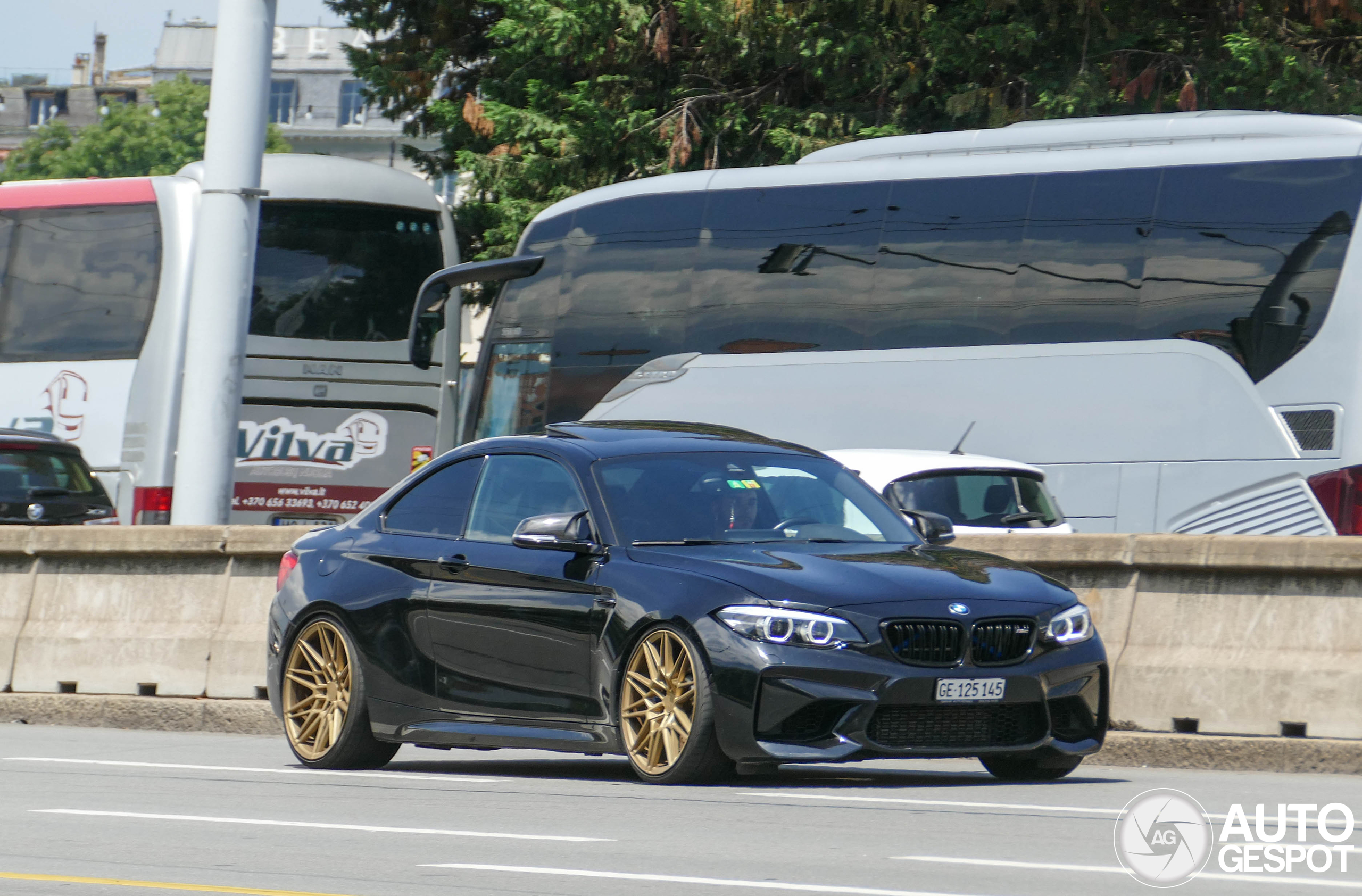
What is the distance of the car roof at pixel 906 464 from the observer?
564 inches

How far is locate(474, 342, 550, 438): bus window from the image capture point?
21.1m

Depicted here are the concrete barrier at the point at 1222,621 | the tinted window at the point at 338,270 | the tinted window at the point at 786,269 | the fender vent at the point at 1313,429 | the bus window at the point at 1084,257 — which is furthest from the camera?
the tinted window at the point at 338,270

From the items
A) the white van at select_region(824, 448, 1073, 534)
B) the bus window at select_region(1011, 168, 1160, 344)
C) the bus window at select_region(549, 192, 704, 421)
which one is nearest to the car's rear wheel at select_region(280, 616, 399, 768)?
the white van at select_region(824, 448, 1073, 534)

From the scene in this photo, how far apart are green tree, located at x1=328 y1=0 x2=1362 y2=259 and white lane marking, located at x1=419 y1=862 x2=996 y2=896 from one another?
18438 mm

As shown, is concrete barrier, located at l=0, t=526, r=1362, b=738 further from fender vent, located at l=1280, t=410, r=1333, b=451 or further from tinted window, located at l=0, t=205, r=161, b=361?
tinted window, located at l=0, t=205, r=161, b=361

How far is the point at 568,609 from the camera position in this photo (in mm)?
9219

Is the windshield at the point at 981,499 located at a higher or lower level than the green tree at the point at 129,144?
higher

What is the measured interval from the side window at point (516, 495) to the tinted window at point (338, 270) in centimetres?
1366

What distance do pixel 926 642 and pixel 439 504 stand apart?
2.71 metres

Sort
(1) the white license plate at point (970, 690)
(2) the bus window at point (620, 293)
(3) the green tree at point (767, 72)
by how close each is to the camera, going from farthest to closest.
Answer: (3) the green tree at point (767, 72) < (2) the bus window at point (620, 293) < (1) the white license plate at point (970, 690)

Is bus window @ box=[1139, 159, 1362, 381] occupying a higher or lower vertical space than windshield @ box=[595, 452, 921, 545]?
higher

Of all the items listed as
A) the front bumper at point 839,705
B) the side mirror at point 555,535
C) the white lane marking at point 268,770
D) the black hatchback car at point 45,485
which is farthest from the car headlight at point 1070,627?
the black hatchback car at point 45,485

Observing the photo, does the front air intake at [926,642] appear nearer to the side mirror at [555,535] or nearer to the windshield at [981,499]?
the side mirror at [555,535]

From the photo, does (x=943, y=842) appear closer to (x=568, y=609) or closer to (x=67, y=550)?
(x=568, y=609)
